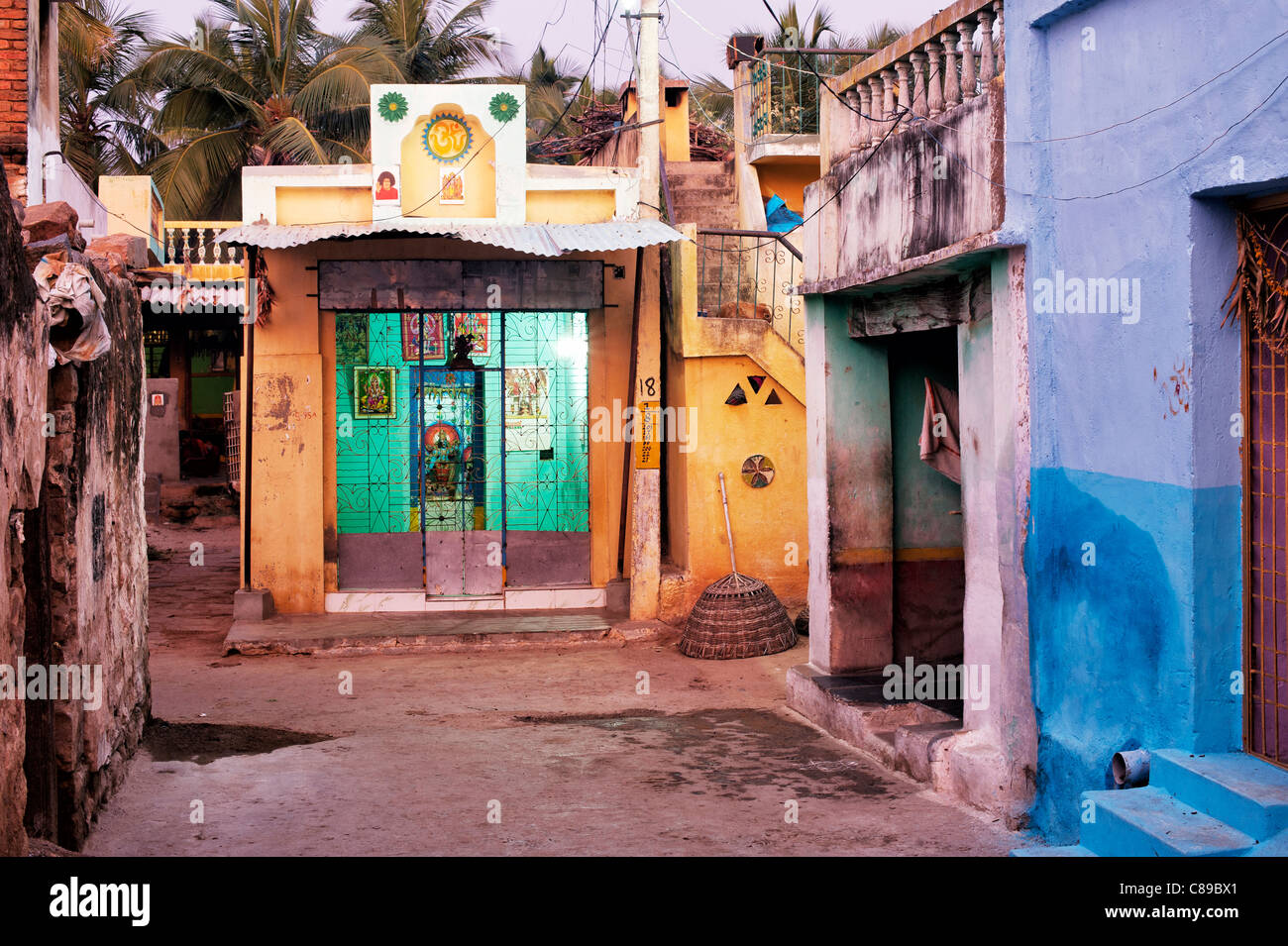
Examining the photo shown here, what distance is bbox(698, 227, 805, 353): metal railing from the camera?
13.3m

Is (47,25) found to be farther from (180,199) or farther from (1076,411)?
(180,199)

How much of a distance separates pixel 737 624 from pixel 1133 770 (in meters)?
6.19

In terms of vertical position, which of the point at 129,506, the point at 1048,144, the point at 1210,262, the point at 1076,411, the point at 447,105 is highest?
the point at 447,105

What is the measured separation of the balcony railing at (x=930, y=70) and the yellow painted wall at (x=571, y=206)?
4.39 metres

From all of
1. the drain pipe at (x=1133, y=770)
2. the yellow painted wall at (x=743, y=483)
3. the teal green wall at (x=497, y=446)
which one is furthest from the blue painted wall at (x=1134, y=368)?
the teal green wall at (x=497, y=446)

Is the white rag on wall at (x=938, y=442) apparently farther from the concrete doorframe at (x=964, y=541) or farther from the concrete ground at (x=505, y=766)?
the concrete ground at (x=505, y=766)

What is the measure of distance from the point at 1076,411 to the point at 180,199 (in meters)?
19.9

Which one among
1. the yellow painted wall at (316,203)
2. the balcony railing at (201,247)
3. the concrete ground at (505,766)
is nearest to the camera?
the concrete ground at (505,766)

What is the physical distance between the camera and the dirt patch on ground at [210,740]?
8.01m

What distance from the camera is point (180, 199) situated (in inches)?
878

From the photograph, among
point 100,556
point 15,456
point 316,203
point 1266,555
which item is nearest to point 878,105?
point 1266,555
